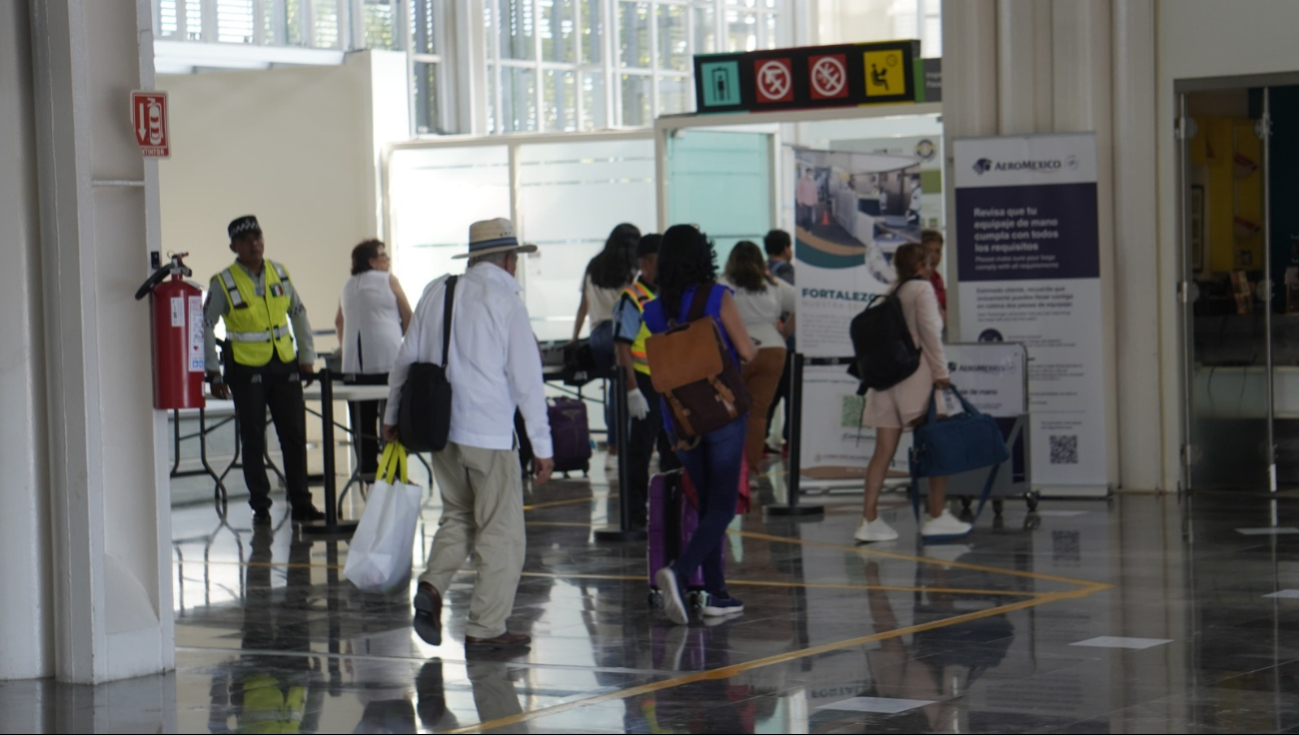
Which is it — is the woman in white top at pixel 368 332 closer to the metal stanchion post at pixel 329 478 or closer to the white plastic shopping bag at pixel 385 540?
the metal stanchion post at pixel 329 478

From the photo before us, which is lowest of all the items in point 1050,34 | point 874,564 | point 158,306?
point 874,564

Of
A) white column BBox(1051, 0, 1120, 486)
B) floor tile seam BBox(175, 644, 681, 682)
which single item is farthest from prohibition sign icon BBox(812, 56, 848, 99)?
floor tile seam BBox(175, 644, 681, 682)

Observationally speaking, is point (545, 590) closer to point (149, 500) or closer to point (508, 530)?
point (508, 530)

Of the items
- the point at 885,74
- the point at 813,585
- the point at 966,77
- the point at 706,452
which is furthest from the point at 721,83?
the point at 706,452

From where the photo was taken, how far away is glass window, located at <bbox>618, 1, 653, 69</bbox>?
67.8 ft

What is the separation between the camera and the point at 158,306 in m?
6.65

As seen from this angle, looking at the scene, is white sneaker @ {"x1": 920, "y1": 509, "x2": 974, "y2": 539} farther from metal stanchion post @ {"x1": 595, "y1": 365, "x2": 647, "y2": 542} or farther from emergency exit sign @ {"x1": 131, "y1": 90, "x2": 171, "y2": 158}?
emergency exit sign @ {"x1": 131, "y1": 90, "x2": 171, "y2": 158}

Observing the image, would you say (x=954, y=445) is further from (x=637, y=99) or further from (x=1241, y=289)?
(x=637, y=99)

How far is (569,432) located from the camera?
12727 mm

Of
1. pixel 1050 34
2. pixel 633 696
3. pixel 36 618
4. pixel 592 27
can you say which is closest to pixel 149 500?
pixel 36 618

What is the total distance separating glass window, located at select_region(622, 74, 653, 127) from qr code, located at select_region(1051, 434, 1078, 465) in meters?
9.48

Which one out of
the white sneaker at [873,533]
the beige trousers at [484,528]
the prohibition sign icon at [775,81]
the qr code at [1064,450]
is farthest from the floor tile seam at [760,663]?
the prohibition sign icon at [775,81]

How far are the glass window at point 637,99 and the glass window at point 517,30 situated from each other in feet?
4.07

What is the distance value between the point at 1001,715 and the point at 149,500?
9.80 ft
